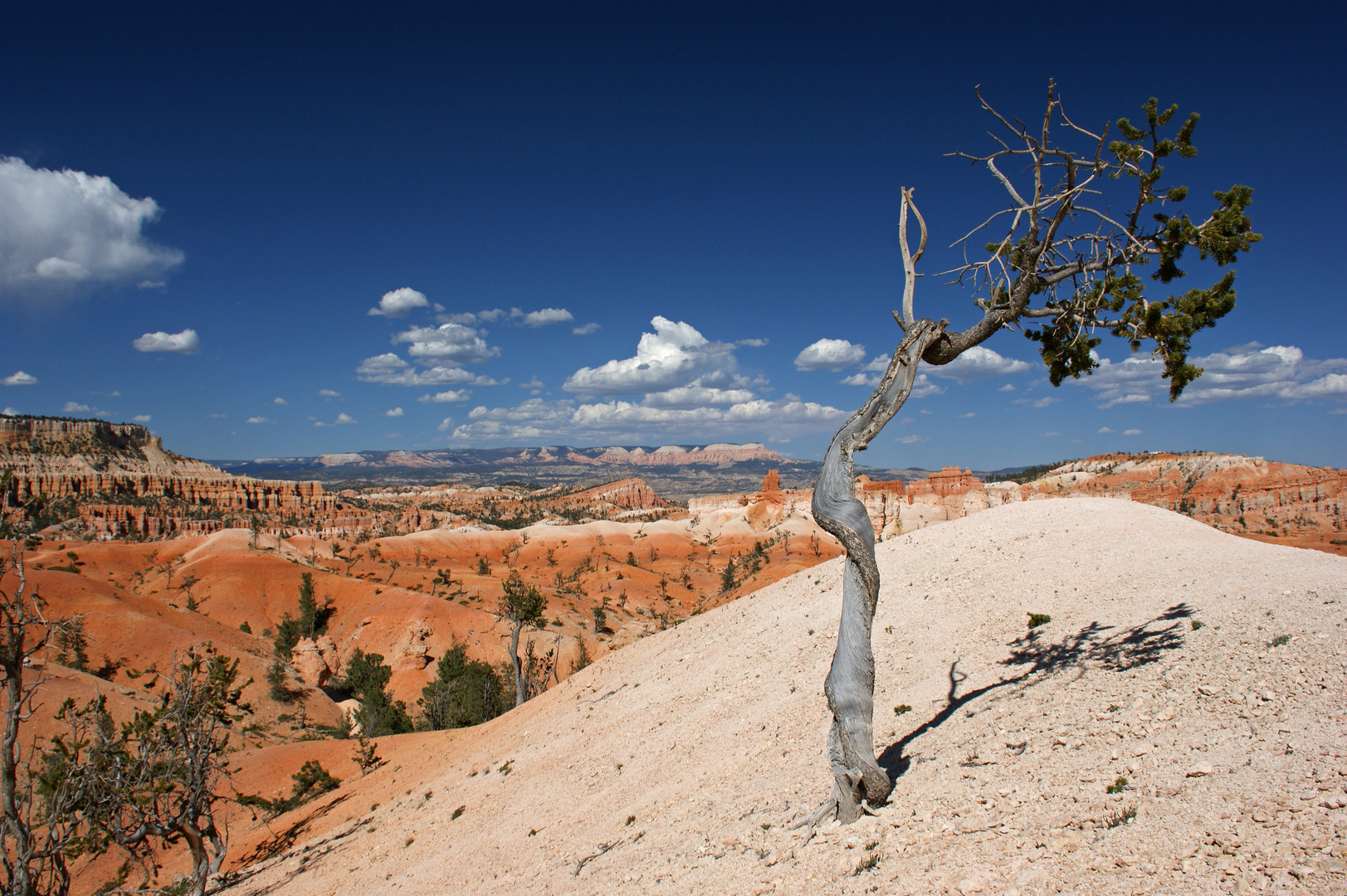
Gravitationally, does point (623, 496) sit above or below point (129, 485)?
below

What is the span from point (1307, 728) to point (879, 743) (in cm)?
507

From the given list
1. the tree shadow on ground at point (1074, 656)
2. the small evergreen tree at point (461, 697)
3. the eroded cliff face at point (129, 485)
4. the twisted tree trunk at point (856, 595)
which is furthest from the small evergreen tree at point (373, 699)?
the eroded cliff face at point (129, 485)

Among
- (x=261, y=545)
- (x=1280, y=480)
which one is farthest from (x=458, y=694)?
(x=1280, y=480)

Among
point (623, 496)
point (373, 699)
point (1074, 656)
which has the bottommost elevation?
point (373, 699)

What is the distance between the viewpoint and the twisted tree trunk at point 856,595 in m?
7.10

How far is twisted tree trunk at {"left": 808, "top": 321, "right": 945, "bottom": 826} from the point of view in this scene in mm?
7102

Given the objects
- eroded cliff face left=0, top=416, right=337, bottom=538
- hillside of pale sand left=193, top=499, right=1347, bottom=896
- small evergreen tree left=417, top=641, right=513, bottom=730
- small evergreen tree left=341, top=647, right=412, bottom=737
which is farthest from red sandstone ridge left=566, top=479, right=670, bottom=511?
hillside of pale sand left=193, top=499, right=1347, bottom=896

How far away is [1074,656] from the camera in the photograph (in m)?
10.8

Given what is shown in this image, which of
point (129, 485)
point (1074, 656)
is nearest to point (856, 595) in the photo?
point (1074, 656)

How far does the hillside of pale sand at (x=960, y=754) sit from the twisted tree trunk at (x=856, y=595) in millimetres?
445

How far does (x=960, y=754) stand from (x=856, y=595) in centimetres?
288

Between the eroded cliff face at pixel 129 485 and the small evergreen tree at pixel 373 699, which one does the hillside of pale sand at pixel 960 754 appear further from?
the eroded cliff face at pixel 129 485

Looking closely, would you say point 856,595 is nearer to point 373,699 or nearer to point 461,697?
point 461,697

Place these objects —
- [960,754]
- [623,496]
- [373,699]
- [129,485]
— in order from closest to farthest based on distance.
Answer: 1. [960,754]
2. [373,699]
3. [129,485]
4. [623,496]
